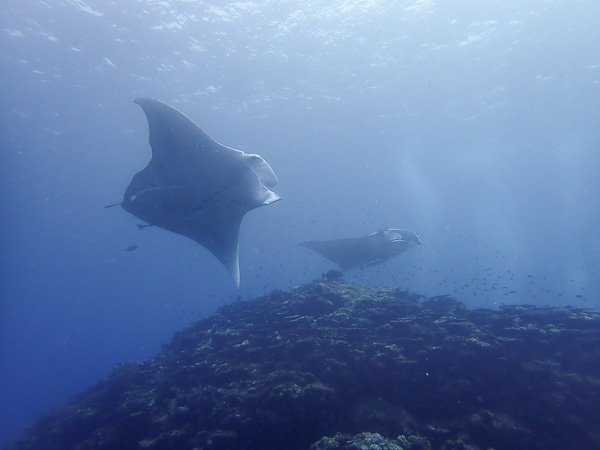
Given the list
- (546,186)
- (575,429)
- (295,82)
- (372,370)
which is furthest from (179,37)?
(546,186)

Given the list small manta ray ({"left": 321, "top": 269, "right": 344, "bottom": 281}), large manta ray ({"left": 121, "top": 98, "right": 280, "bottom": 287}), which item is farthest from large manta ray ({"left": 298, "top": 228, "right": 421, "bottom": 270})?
large manta ray ({"left": 121, "top": 98, "right": 280, "bottom": 287})

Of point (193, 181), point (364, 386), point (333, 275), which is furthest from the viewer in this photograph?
point (333, 275)

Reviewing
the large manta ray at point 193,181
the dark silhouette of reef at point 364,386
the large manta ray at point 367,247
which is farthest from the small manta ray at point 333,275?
the large manta ray at point 193,181

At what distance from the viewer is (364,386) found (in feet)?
23.9

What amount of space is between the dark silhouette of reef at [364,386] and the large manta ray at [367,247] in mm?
3816

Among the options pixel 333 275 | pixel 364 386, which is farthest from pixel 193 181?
pixel 333 275

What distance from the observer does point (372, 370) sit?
765 cm

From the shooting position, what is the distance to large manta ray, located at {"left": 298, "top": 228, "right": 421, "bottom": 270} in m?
13.9

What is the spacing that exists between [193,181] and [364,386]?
5.98 metres

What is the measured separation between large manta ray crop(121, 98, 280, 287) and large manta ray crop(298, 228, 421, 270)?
288 inches

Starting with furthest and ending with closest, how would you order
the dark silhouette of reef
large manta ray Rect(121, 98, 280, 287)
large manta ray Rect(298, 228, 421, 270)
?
large manta ray Rect(298, 228, 421, 270) → large manta ray Rect(121, 98, 280, 287) → the dark silhouette of reef

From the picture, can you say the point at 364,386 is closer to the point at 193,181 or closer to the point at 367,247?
the point at 193,181

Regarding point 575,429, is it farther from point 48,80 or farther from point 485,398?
point 48,80

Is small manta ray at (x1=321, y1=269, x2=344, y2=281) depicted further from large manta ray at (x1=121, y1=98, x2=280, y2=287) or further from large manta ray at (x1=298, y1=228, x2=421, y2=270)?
Result: large manta ray at (x1=121, y1=98, x2=280, y2=287)
